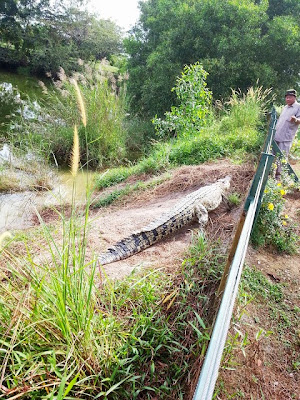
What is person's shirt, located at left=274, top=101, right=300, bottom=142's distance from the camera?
455 centimetres

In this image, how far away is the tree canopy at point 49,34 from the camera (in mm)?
17641

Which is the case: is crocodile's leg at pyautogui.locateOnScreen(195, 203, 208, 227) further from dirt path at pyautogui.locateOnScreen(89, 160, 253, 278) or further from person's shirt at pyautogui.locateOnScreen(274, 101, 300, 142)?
person's shirt at pyautogui.locateOnScreen(274, 101, 300, 142)

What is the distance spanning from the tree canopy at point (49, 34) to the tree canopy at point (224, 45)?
7.46m

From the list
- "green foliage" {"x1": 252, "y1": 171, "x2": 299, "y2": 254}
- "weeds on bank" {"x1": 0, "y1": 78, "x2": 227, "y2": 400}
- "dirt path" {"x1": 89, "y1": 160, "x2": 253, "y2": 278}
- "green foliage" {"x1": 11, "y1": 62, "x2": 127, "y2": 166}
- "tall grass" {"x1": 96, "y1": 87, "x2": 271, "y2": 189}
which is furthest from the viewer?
"green foliage" {"x1": 11, "y1": 62, "x2": 127, "y2": 166}

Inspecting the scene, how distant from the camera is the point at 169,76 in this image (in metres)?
10.9

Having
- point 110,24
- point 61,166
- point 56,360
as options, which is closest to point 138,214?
point 56,360

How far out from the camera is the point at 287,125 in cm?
463

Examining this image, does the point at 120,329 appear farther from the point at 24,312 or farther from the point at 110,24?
the point at 110,24

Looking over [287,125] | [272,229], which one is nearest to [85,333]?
[272,229]

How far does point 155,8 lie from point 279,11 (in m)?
5.15

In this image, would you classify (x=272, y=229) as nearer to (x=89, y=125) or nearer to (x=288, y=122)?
(x=288, y=122)

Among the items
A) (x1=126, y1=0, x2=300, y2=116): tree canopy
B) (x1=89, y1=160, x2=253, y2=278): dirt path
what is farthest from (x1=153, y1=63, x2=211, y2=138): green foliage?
(x1=126, y1=0, x2=300, y2=116): tree canopy

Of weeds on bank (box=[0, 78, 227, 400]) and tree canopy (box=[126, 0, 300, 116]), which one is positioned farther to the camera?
tree canopy (box=[126, 0, 300, 116])

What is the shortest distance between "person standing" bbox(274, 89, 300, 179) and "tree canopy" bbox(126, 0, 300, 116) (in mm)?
6116
